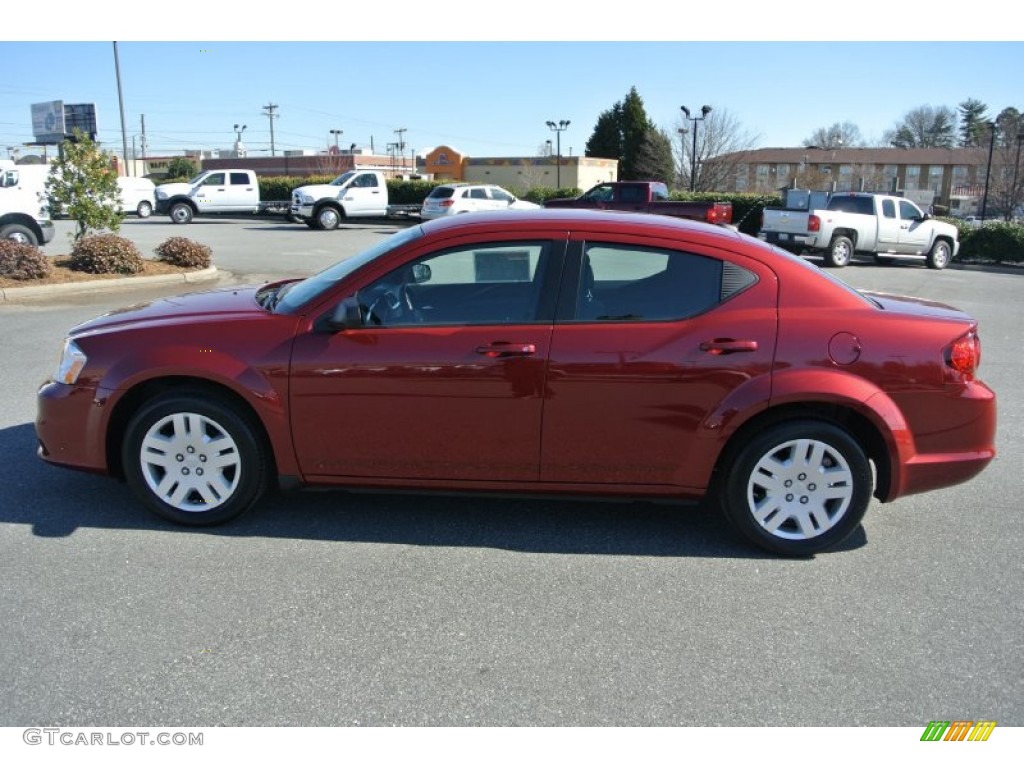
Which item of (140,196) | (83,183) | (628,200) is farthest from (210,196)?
(83,183)

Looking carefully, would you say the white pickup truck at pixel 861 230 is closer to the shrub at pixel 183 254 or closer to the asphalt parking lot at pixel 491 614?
the shrub at pixel 183 254

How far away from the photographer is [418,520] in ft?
14.5

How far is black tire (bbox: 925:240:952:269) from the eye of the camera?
21375mm

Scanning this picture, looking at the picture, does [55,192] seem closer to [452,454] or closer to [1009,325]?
[452,454]

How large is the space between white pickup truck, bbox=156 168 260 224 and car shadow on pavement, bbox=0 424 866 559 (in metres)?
27.9

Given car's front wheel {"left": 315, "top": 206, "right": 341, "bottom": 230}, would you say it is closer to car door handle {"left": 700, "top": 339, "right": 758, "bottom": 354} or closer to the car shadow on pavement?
the car shadow on pavement

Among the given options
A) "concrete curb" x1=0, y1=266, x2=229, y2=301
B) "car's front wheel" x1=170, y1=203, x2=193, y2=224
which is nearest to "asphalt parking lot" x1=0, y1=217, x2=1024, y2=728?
"concrete curb" x1=0, y1=266, x2=229, y2=301

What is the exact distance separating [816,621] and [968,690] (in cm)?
61

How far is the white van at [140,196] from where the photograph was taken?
104 ft

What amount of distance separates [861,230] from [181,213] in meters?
22.9

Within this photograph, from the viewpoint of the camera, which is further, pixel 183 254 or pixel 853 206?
pixel 853 206

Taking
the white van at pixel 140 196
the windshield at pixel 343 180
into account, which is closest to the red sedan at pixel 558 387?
the windshield at pixel 343 180
